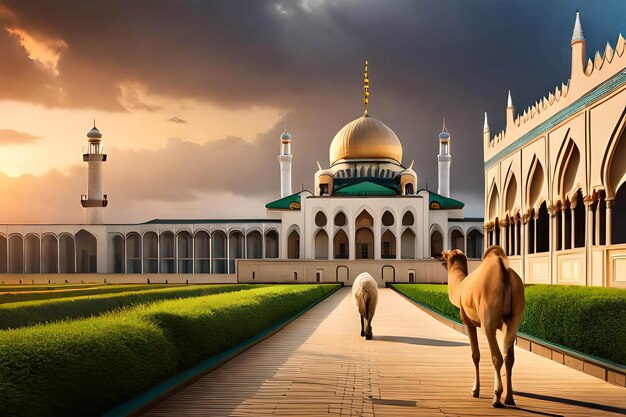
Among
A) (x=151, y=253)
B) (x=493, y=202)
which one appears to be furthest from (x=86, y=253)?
(x=493, y=202)

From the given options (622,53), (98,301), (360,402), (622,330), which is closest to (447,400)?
(360,402)

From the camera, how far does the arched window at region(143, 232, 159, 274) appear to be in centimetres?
5569

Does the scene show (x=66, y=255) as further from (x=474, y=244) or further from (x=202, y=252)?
(x=474, y=244)

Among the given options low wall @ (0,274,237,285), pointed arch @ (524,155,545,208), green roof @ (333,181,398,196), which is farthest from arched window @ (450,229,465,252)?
pointed arch @ (524,155,545,208)

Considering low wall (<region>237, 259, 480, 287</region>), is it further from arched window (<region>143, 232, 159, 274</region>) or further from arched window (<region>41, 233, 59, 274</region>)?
arched window (<region>41, 233, 59, 274</region>)

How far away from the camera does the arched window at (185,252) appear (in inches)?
2186

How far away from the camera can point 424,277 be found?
1683 inches

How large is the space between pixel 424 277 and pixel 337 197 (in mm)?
10789

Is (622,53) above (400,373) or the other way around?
above

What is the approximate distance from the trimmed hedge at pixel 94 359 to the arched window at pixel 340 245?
45533 mm

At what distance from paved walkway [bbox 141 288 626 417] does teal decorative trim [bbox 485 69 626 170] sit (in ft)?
27.3

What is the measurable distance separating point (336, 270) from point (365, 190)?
495 inches

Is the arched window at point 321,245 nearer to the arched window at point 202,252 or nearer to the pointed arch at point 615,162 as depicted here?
the arched window at point 202,252

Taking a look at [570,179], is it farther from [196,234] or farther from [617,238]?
[196,234]
